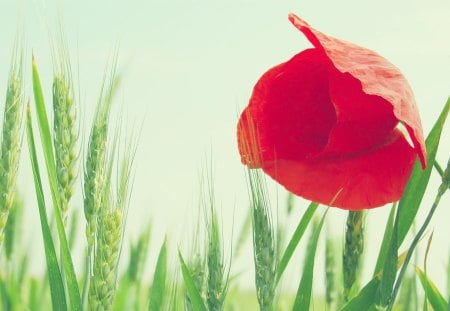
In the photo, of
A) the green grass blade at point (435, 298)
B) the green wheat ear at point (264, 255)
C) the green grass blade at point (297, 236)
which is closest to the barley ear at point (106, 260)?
the green wheat ear at point (264, 255)

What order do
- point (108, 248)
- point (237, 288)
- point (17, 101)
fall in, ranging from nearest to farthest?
point (108, 248), point (17, 101), point (237, 288)

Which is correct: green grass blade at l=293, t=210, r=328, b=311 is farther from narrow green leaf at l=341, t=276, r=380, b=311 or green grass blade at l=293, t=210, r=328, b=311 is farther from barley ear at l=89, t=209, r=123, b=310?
barley ear at l=89, t=209, r=123, b=310

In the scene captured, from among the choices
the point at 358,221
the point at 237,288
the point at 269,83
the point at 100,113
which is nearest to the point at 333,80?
the point at 269,83

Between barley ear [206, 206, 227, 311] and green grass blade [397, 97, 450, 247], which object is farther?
green grass blade [397, 97, 450, 247]

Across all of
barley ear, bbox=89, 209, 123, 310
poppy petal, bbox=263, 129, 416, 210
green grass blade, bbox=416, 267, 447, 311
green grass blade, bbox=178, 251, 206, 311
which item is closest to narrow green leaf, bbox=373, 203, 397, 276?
poppy petal, bbox=263, 129, 416, 210

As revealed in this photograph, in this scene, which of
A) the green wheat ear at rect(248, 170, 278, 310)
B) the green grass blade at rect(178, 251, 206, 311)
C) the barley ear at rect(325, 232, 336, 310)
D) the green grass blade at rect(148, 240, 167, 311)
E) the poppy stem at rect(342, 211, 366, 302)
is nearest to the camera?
the green wheat ear at rect(248, 170, 278, 310)

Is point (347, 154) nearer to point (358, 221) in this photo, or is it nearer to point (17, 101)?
point (358, 221)

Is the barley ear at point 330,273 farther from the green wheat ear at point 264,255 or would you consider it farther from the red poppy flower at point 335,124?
the green wheat ear at point 264,255
